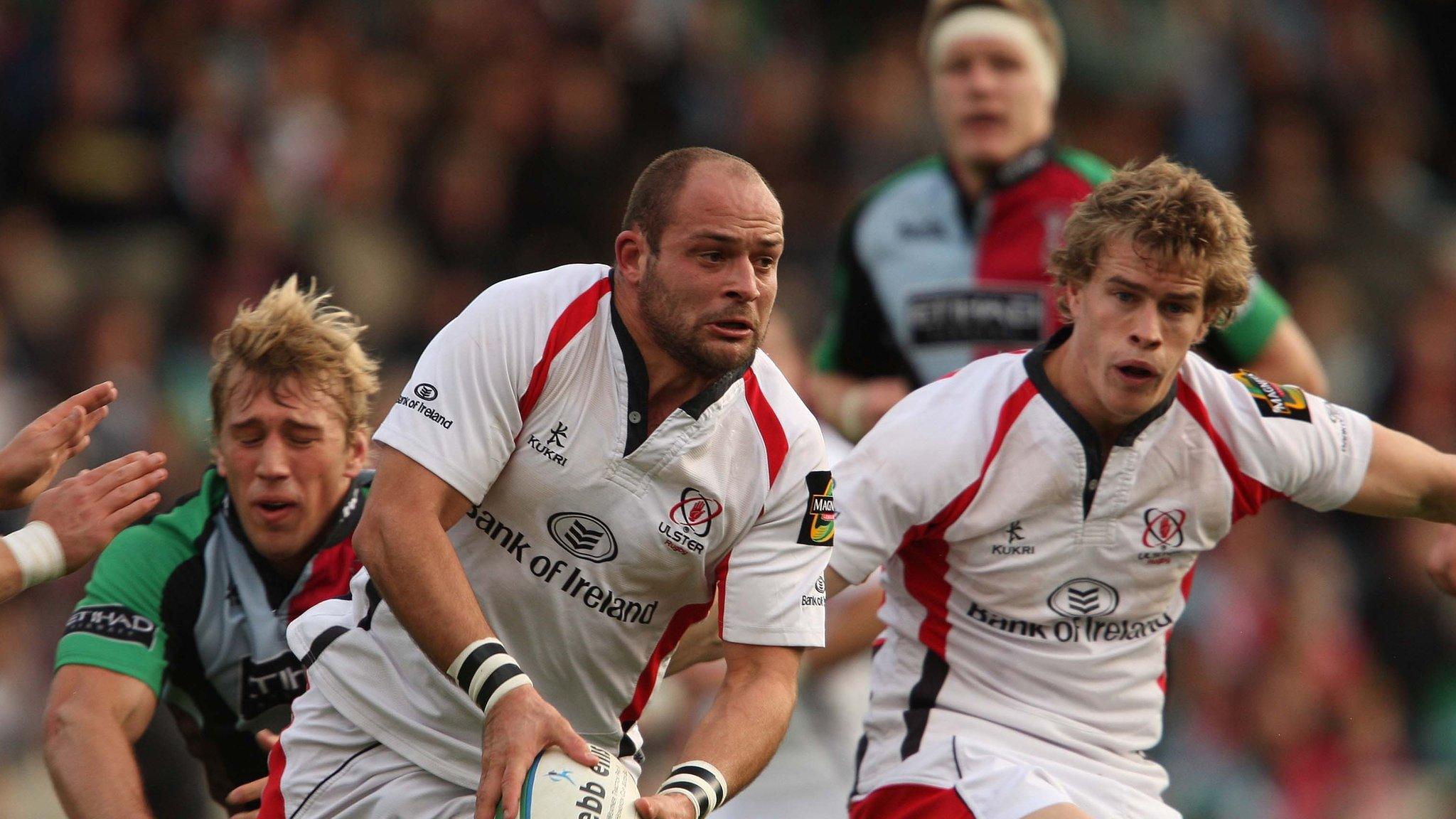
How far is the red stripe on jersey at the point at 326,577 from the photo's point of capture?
194 inches

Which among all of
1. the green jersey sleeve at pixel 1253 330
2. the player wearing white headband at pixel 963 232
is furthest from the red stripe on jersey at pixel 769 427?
the green jersey sleeve at pixel 1253 330

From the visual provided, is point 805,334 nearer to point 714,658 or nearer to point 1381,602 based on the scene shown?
point 1381,602

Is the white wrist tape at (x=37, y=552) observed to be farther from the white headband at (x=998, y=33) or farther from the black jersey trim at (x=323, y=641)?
the white headband at (x=998, y=33)

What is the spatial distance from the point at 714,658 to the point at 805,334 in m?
5.51

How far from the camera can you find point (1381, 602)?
10.1 meters

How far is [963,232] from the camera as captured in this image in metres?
6.86

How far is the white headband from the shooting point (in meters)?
6.96

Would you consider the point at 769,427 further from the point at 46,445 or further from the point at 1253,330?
the point at 1253,330

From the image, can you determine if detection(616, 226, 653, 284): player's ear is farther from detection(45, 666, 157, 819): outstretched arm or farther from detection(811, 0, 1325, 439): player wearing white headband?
detection(811, 0, 1325, 439): player wearing white headband

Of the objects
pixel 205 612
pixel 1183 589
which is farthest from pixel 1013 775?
pixel 205 612

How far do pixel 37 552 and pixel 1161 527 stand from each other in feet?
9.17

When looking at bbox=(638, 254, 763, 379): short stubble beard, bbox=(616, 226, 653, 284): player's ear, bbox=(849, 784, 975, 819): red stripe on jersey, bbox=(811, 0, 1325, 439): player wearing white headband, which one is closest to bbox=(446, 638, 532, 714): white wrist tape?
bbox=(638, 254, 763, 379): short stubble beard

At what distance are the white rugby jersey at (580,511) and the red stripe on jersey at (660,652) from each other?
0.08m

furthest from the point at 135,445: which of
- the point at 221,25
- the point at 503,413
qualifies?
the point at 503,413
